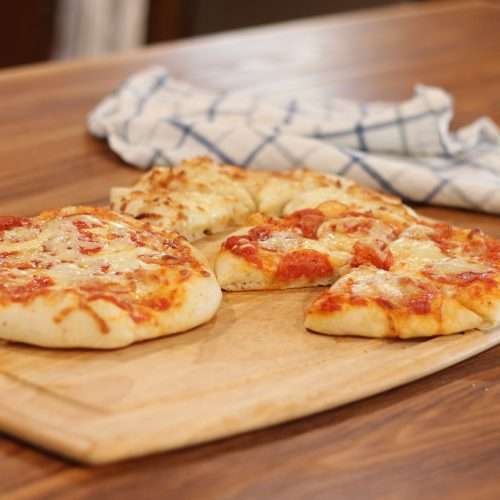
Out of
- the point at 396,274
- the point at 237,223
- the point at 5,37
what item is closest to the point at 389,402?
the point at 396,274

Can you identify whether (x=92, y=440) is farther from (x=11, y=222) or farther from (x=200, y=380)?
(x=11, y=222)

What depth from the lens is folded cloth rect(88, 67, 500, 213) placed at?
87.0 inches

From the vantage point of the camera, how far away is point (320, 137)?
2.40m

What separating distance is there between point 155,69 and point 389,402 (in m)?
1.53

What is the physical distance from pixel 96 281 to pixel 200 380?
23cm

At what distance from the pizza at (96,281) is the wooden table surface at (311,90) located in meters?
0.20

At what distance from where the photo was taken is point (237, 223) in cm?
196

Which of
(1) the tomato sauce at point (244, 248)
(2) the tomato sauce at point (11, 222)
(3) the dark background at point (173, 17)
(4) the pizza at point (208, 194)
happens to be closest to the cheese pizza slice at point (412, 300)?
(1) the tomato sauce at point (244, 248)

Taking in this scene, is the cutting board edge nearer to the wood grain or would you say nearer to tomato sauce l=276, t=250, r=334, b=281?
the wood grain

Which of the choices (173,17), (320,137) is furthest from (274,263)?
(173,17)

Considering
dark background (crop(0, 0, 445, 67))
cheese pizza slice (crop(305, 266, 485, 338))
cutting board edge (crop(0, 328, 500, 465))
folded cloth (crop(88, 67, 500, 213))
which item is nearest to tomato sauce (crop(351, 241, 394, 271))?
cheese pizza slice (crop(305, 266, 485, 338))

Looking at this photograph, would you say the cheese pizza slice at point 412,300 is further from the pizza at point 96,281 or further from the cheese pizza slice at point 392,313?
the pizza at point 96,281

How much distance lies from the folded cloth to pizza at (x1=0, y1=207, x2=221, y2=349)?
1.90ft

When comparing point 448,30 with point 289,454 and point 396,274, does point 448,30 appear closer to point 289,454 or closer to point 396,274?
point 396,274
